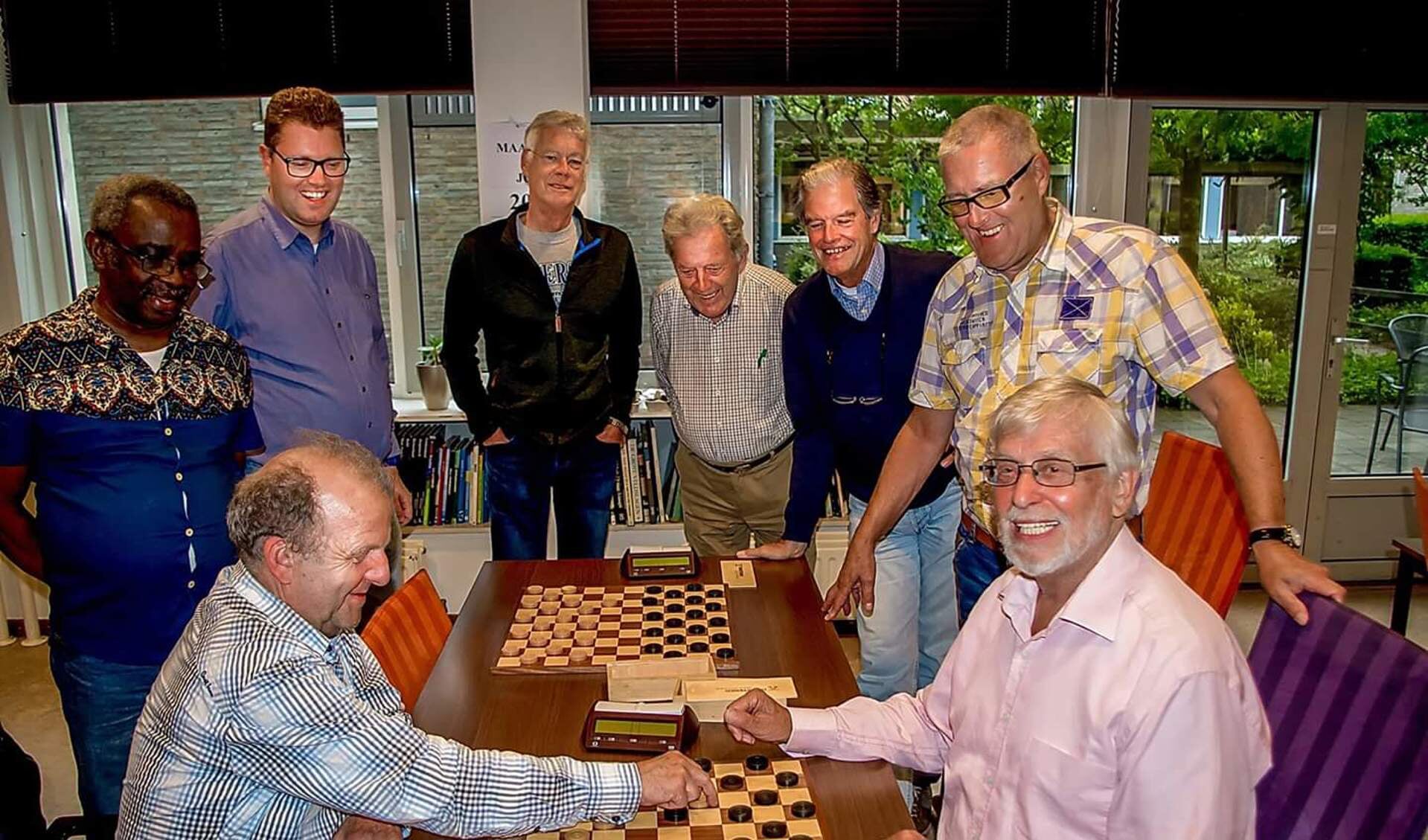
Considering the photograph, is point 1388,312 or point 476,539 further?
point 1388,312

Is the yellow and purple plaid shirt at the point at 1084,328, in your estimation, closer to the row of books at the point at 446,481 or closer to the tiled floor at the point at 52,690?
the tiled floor at the point at 52,690

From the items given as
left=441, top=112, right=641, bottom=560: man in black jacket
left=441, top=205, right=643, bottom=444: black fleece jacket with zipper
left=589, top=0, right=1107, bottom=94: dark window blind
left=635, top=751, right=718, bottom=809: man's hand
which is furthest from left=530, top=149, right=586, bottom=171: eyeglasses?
left=635, top=751, right=718, bottom=809: man's hand

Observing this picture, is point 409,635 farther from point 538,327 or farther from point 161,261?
point 538,327

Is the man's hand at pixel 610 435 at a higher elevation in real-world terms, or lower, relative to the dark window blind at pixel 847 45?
lower

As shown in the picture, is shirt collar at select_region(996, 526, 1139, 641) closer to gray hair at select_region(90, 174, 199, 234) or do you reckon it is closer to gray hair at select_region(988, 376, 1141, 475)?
gray hair at select_region(988, 376, 1141, 475)

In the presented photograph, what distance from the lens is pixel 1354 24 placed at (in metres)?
4.03

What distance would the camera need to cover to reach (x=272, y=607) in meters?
1.40

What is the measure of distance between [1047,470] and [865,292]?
120cm

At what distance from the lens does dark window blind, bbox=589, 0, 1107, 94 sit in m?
3.86

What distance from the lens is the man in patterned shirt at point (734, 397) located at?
9.88 ft

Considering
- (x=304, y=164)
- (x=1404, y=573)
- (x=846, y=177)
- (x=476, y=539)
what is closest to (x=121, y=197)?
(x=304, y=164)

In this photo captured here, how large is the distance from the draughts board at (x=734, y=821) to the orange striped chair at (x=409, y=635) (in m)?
0.56

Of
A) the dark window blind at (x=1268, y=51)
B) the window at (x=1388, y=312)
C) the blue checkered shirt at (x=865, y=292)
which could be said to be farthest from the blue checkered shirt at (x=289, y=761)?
the window at (x=1388, y=312)

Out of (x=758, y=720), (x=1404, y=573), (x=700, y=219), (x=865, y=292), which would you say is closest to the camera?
(x=758, y=720)
